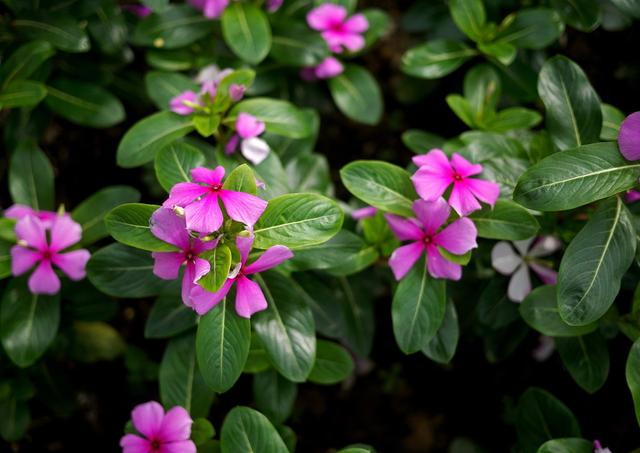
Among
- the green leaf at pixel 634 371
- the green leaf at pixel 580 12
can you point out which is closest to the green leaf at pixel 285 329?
the green leaf at pixel 634 371

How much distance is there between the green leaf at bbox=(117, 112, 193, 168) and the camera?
1.87m

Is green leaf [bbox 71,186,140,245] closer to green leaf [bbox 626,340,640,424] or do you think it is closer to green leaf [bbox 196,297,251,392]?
green leaf [bbox 196,297,251,392]

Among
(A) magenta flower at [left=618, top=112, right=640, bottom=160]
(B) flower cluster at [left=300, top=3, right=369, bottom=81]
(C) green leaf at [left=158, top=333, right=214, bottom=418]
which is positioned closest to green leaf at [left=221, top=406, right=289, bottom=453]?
(C) green leaf at [left=158, top=333, right=214, bottom=418]

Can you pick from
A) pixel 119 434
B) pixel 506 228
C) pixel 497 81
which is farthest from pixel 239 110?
pixel 119 434

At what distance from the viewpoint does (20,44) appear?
2.35 metres

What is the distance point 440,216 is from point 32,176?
5.02 ft

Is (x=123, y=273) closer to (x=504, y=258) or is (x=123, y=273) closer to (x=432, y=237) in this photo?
(x=432, y=237)

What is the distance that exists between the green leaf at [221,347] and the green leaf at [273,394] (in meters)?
0.51

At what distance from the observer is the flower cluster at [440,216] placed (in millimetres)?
1639

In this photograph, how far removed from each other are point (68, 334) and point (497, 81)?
204 centimetres

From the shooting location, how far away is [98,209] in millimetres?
2117

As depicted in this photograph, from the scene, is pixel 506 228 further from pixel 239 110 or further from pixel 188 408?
pixel 188 408

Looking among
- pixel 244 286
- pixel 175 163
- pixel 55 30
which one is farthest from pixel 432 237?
pixel 55 30

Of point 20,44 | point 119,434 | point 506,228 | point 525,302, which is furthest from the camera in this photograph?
point 119,434
